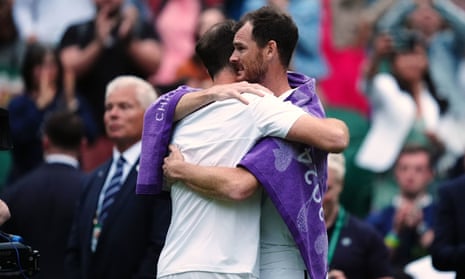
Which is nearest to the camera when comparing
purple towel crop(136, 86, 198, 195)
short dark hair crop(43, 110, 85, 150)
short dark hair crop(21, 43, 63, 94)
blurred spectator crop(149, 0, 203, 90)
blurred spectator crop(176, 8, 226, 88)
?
purple towel crop(136, 86, 198, 195)

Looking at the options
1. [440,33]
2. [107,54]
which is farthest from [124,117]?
[440,33]

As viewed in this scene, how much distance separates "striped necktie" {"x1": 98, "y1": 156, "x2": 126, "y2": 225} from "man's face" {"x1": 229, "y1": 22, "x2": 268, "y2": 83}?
86.7 inches

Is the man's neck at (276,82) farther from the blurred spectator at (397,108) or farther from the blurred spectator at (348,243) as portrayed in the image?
the blurred spectator at (397,108)

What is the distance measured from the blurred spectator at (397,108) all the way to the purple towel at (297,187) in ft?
19.4

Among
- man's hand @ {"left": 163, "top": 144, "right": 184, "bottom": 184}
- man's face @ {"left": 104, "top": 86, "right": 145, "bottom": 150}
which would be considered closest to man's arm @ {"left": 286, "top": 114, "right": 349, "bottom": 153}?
man's hand @ {"left": 163, "top": 144, "right": 184, "bottom": 184}

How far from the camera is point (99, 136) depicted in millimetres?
12695

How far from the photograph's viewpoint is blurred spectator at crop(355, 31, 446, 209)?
42.7ft

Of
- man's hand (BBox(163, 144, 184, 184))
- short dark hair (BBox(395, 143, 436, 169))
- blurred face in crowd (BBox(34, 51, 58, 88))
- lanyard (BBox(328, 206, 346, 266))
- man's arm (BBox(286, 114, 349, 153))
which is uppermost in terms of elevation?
man's arm (BBox(286, 114, 349, 153))

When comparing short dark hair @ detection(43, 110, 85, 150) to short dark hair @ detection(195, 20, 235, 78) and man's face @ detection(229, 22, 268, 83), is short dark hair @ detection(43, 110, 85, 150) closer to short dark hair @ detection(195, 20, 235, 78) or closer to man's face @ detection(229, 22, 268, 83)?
short dark hair @ detection(195, 20, 235, 78)

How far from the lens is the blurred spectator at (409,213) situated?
11.5 m

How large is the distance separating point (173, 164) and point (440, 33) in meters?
7.41

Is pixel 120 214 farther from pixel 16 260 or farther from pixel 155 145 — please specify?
pixel 16 260

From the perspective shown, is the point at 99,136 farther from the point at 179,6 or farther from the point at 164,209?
the point at 164,209

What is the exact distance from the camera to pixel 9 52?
1350cm
